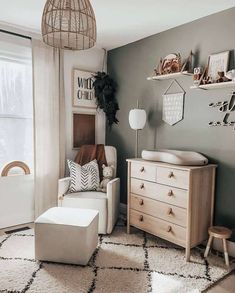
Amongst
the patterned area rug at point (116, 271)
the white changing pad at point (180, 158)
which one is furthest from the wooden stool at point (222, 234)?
the white changing pad at point (180, 158)

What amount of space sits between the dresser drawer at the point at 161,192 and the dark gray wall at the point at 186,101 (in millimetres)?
443

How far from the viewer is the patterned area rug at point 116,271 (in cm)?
195

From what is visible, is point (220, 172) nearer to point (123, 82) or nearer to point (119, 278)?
point (119, 278)

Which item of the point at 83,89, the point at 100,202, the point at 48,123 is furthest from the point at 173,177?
the point at 83,89

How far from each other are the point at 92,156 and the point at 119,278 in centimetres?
170

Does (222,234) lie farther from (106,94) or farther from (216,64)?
(106,94)

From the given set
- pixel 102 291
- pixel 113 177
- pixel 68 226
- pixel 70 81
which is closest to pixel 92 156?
pixel 113 177

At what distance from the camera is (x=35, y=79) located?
125 inches

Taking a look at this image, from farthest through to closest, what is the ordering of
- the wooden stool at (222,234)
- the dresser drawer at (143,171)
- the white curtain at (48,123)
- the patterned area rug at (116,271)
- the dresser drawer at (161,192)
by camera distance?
the white curtain at (48,123), the dresser drawer at (143,171), the dresser drawer at (161,192), the wooden stool at (222,234), the patterned area rug at (116,271)

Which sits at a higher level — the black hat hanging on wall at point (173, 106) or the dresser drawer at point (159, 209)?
the black hat hanging on wall at point (173, 106)

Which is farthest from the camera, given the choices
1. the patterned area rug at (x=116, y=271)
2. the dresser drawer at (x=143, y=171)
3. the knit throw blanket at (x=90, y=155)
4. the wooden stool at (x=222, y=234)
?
the knit throw blanket at (x=90, y=155)

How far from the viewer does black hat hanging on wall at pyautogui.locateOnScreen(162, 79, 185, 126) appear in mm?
2934

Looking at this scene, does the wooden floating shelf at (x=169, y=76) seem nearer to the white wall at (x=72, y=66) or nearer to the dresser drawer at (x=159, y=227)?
the white wall at (x=72, y=66)

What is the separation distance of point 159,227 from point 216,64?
1701mm
